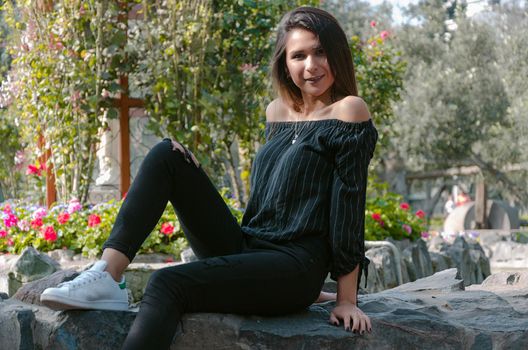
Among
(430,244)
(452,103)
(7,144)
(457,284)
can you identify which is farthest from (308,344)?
(452,103)

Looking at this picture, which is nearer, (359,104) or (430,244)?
(359,104)

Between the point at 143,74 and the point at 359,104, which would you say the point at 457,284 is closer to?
the point at 359,104

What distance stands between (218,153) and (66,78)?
137 centimetres

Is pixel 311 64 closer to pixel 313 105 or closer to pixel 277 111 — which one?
pixel 313 105

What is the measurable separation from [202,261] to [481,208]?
17060mm

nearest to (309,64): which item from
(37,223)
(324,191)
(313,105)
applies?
(313,105)

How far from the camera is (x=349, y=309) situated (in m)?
2.57

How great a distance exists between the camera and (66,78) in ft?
22.2

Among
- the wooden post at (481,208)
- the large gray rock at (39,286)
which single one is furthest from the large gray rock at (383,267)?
the wooden post at (481,208)

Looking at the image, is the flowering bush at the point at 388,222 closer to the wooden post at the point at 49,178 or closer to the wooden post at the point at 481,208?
the wooden post at the point at 49,178

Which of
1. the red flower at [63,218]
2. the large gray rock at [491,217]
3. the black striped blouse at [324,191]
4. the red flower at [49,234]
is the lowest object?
the large gray rock at [491,217]

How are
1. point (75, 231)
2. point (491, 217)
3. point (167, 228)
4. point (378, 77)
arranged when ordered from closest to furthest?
point (167, 228)
point (75, 231)
point (378, 77)
point (491, 217)

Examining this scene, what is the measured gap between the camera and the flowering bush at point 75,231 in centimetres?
565

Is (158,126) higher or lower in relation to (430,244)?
higher
